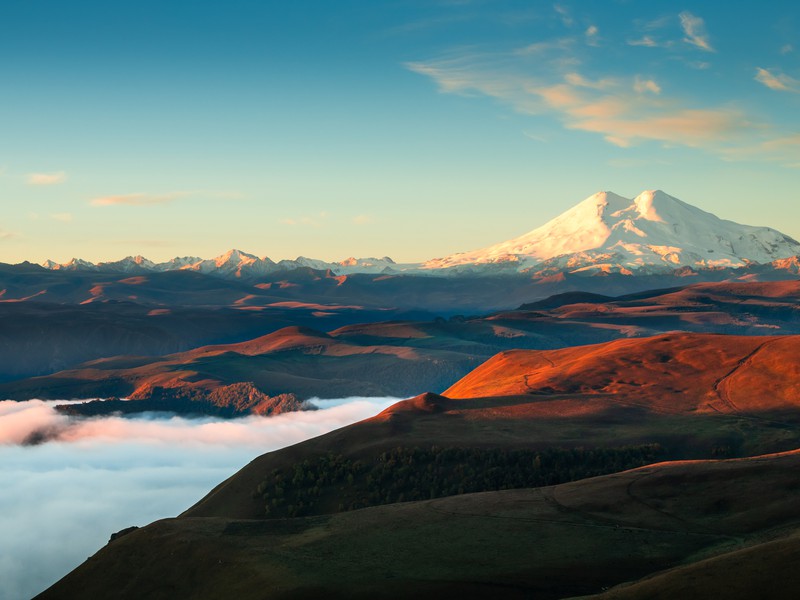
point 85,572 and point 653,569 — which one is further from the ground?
point 653,569

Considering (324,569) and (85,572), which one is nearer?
(324,569)

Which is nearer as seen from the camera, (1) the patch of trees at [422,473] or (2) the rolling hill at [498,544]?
(2) the rolling hill at [498,544]

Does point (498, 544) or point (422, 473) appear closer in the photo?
point (498, 544)

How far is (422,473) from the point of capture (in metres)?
173

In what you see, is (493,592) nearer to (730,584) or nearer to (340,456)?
(730,584)

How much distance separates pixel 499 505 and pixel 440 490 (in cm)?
4373

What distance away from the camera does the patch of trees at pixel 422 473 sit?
164 m

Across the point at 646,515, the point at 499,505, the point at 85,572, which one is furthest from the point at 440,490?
the point at 85,572

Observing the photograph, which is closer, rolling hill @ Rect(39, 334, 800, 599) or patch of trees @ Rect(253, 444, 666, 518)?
rolling hill @ Rect(39, 334, 800, 599)

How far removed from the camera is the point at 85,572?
116 meters

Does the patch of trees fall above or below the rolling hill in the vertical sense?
below

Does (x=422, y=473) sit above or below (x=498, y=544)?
below

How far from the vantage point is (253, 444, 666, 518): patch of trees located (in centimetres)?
16425

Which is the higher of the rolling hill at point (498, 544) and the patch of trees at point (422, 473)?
the rolling hill at point (498, 544)
